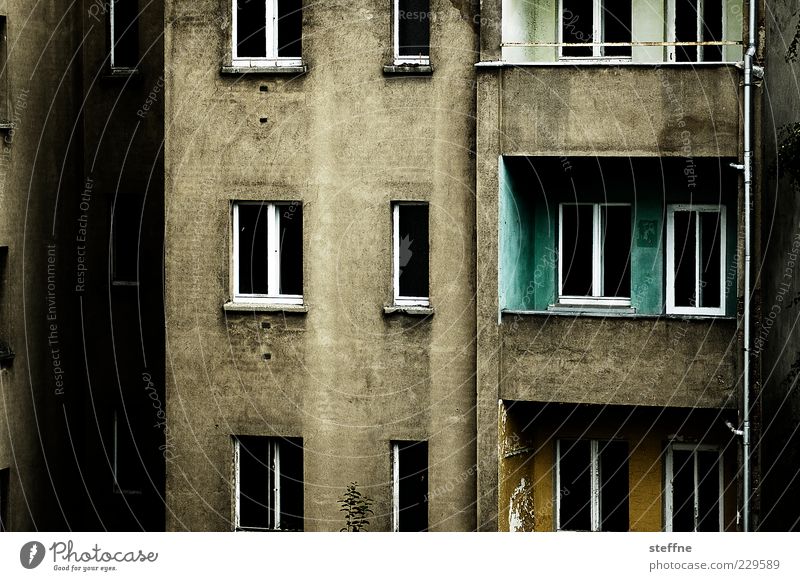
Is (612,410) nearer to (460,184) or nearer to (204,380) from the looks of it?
(460,184)

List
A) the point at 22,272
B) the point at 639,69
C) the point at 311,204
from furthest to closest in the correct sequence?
the point at 22,272 < the point at 311,204 < the point at 639,69

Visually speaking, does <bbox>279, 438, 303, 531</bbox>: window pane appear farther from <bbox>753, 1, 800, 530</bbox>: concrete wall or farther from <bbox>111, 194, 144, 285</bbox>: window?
<bbox>753, 1, 800, 530</bbox>: concrete wall

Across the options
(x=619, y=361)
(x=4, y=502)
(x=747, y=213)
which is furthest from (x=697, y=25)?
(x=4, y=502)

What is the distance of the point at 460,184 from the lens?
22234 millimetres

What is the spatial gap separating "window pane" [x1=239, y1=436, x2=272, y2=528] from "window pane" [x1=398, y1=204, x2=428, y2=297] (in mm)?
3202

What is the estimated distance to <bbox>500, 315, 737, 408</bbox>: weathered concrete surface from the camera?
21.5m

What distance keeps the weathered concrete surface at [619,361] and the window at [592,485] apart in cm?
202

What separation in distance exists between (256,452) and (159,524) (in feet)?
12.4

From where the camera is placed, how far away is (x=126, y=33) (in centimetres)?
2627

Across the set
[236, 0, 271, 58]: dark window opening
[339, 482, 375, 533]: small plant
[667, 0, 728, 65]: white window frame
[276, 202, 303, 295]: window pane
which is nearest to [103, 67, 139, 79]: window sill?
[236, 0, 271, 58]: dark window opening

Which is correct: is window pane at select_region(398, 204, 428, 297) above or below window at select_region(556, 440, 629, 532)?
above

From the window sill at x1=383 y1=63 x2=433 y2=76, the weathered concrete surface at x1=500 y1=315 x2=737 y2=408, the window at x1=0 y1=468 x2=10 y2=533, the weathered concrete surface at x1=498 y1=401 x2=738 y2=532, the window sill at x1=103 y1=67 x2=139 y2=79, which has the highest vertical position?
the window sill at x1=103 y1=67 x2=139 y2=79

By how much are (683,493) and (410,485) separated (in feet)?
13.6

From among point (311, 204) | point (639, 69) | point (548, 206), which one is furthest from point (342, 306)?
point (639, 69)
